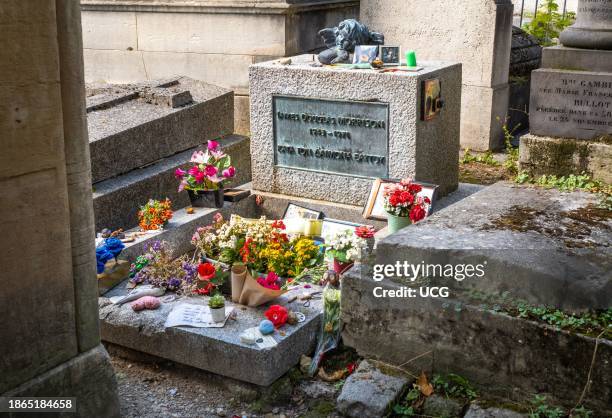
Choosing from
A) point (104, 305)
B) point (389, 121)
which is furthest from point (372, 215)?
→ point (104, 305)

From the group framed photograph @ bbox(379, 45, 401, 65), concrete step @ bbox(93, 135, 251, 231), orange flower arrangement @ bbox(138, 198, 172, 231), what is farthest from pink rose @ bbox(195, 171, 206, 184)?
framed photograph @ bbox(379, 45, 401, 65)

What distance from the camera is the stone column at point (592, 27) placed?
25.2 feet

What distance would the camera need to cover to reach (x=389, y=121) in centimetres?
719

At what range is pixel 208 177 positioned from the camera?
744cm

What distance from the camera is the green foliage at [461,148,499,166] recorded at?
9.72m

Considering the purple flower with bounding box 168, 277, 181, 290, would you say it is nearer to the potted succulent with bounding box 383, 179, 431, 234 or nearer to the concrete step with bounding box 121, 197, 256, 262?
the concrete step with bounding box 121, 197, 256, 262

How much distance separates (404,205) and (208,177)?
1920 millimetres

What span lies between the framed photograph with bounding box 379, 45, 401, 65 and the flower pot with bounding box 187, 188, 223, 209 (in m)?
1.91

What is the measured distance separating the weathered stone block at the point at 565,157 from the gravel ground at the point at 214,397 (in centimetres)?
370

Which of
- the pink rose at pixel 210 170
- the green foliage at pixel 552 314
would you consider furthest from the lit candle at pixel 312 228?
the green foliage at pixel 552 314

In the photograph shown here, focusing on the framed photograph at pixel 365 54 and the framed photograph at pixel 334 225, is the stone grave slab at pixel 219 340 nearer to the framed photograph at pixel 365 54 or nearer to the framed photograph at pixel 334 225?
the framed photograph at pixel 334 225

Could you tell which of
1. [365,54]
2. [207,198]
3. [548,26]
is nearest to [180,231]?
[207,198]

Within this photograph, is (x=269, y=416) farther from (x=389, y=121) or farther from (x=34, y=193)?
(x=389, y=121)

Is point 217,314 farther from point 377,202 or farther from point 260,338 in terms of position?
point 377,202
